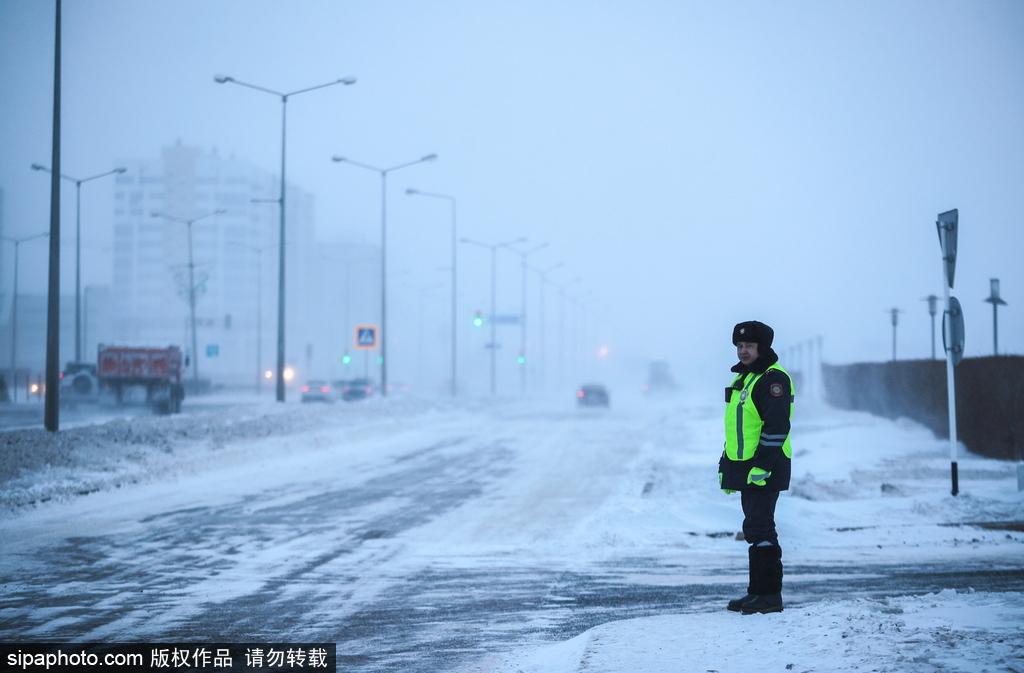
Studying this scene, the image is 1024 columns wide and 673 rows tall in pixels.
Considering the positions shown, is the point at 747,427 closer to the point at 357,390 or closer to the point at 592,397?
the point at 592,397

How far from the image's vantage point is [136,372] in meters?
39.0

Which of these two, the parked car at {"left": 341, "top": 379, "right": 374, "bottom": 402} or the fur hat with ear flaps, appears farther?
the parked car at {"left": 341, "top": 379, "right": 374, "bottom": 402}

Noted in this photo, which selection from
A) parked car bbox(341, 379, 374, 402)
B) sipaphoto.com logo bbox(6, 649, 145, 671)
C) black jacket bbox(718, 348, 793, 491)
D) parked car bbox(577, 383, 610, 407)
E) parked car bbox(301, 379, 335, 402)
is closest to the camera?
sipaphoto.com logo bbox(6, 649, 145, 671)


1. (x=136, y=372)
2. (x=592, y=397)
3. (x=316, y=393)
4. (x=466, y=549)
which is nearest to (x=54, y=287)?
(x=466, y=549)

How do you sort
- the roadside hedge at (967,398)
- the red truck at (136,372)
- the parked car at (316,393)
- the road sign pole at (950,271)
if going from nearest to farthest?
the road sign pole at (950,271), the roadside hedge at (967,398), the red truck at (136,372), the parked car at (316,393)

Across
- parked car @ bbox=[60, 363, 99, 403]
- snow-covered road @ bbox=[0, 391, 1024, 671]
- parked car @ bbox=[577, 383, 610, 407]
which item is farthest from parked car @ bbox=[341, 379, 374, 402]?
snow-covered road @ bbox=[0, 391, 1024, 671]

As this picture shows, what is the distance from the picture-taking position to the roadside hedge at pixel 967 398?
17672 millimetres

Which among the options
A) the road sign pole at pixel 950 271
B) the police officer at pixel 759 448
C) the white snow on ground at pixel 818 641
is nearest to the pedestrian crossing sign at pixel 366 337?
the road sign pole at pixel 950 271

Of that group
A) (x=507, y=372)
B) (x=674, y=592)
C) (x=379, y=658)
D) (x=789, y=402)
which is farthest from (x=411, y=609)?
(x=507, y=372)

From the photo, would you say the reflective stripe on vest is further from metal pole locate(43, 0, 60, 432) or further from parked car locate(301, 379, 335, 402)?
parked car locate(301, 379, 335, 402)

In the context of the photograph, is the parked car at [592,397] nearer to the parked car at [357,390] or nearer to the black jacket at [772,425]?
the parked car at [357,390]

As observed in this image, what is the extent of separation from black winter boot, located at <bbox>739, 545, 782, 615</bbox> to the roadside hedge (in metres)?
13.0

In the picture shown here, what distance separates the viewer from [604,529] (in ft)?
37.5

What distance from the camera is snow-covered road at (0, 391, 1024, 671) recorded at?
6402mm
